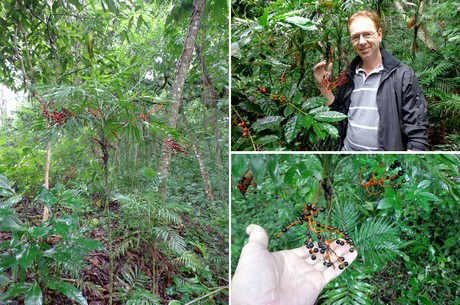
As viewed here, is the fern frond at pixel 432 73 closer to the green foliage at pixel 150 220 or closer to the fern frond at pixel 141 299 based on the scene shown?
the green foliage at pixel 150 220

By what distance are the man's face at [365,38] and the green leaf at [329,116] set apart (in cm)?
22

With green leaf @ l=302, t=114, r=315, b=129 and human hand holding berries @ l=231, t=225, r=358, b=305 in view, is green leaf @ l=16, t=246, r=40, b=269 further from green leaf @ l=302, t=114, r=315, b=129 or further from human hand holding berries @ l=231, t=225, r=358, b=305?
green leaf @ l=302, t=114, r=315, b=129

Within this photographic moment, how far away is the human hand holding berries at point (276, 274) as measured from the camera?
78 cm

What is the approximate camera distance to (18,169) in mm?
1279

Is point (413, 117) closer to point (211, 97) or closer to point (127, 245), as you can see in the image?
point (127, 245)

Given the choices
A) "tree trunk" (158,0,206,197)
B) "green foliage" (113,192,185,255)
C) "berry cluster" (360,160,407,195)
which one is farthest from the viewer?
"tree trunk" (158,0,206,197)

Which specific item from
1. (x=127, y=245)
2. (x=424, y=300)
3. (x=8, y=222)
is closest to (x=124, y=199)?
(x=127, y=245)

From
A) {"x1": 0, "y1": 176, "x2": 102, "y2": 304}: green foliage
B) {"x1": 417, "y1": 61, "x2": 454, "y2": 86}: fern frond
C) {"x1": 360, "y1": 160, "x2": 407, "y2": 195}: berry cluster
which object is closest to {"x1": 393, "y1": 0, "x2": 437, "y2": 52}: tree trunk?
{"x1": 417, "y1": 61, "x2": 454, "y2": 86}: fern frond

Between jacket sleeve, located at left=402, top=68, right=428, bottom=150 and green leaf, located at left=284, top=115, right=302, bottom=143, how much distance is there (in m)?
0.23

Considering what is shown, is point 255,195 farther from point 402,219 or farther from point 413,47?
point 413,47

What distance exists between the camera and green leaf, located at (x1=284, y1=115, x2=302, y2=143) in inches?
28.3

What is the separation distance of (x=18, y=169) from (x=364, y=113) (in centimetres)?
119

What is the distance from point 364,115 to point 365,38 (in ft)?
0.61

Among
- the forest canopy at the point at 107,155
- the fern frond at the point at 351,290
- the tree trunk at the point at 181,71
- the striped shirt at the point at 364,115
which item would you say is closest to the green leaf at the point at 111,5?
the forest canopy at the point at 107,155
